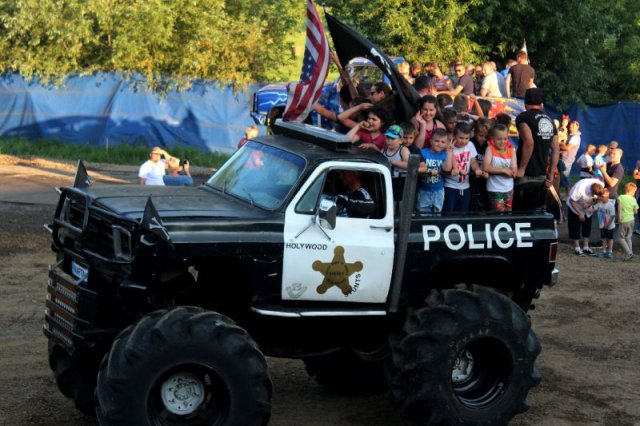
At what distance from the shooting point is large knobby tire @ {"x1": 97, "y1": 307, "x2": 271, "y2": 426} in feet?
24.3

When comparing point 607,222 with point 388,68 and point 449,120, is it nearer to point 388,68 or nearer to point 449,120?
point 449,120

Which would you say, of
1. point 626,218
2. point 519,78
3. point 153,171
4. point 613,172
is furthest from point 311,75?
point 613,172

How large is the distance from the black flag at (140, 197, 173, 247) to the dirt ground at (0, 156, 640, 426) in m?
2.02

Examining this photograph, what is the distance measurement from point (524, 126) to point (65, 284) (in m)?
5.84

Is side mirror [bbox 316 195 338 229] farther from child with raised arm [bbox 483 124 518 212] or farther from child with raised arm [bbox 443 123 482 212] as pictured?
child with raised arm [bbox 483 124 518 212]

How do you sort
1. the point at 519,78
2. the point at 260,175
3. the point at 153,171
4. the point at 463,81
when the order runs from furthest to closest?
the point at 519,78 < the point at 463,81 < the point at 153,171 < the point at 260,175

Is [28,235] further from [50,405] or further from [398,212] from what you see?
[398,212]

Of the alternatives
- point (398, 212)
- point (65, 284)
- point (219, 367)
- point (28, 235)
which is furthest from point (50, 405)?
point (28, 235)

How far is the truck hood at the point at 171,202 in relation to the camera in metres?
8.18

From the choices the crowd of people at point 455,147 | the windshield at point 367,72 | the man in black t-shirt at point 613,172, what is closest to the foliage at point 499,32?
the windshield at point 367,72

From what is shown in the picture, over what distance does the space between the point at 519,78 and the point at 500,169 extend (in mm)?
9816

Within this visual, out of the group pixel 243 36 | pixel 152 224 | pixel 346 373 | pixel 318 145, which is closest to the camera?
pixel 152 224

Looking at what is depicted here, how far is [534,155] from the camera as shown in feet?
38.8

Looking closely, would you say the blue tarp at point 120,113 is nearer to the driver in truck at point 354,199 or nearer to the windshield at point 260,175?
the windshield at point 260,175
